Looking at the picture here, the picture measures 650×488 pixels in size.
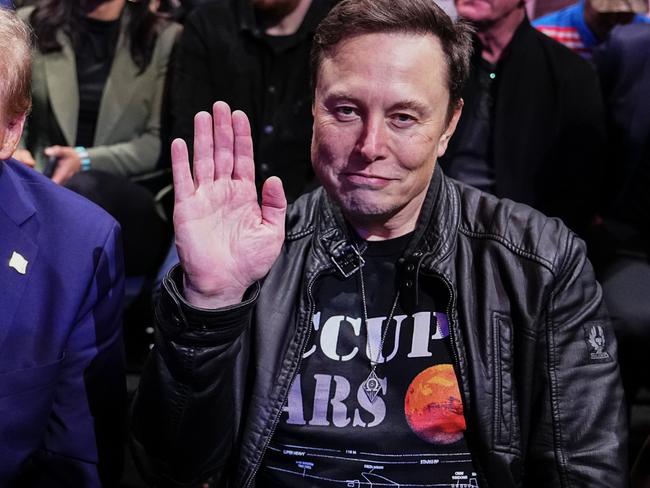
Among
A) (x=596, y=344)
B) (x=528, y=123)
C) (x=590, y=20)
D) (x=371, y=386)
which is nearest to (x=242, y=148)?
(x=371, y=386)

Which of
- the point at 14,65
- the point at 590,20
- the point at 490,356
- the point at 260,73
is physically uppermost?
Result: the point at 14,65

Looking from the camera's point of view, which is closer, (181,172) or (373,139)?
(181,172)

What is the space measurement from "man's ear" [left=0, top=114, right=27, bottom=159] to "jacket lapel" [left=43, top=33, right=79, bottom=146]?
1.50 metres

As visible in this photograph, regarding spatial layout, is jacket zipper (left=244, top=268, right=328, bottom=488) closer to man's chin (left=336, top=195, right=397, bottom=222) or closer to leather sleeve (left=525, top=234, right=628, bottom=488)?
man's chin (left=336, top=195, right=397, bottom=222)

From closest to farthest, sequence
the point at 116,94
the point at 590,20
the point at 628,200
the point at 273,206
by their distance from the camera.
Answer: the point at 273,206 → the point at 628,200 → the point at 116,94 → the point at 590,20

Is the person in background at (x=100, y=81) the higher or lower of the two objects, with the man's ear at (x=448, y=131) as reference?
lower

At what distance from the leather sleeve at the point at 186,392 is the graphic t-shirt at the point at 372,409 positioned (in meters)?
0.14

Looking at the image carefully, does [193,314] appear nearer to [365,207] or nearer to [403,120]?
[365,207]

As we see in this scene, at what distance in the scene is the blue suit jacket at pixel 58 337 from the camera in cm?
174

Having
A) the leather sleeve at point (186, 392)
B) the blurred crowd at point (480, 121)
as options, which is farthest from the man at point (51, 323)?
the blurred crowd at point (480, 121)

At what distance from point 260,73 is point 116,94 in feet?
1.77

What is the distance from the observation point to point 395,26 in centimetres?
184

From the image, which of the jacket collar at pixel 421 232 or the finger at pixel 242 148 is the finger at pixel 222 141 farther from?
the jacket collar at pixel 421 232

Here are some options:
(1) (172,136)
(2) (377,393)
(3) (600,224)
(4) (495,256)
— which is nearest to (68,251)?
(2) (377,393)
